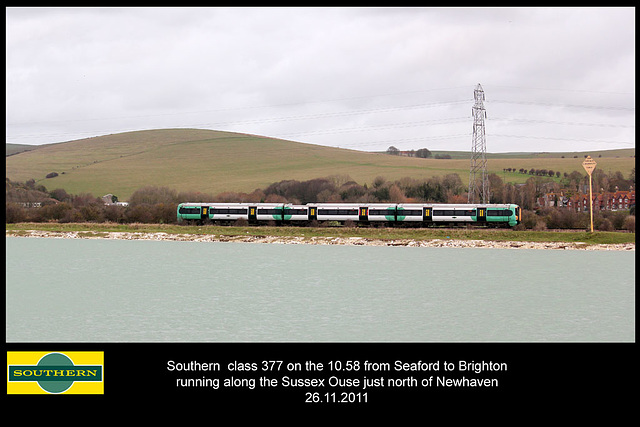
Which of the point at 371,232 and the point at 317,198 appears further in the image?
the point at 317,198


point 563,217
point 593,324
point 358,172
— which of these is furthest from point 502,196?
point 593,324

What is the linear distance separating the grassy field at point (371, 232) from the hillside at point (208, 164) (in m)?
49.9

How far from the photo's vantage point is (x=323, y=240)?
53.1 meters

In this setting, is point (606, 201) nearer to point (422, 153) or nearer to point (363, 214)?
point (363, 214)

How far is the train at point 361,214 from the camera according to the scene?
56.4 metres

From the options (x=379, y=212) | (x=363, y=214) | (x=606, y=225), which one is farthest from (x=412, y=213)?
(x=606, y=225)

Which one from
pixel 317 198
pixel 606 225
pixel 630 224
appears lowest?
pixel 606 225

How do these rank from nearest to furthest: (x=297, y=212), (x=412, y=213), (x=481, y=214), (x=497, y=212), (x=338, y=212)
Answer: (x=497, y=212) < (x=481, y=214) < (x=412, y=213) < (x=338, y=212) < (x=297, y=212)

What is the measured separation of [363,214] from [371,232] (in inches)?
227

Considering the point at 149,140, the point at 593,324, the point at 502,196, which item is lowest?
the point at 593,324

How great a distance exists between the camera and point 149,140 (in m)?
168

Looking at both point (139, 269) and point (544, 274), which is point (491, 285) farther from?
point (139, 269)

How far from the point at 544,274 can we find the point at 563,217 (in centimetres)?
2758

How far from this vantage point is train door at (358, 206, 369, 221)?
6035 cm
